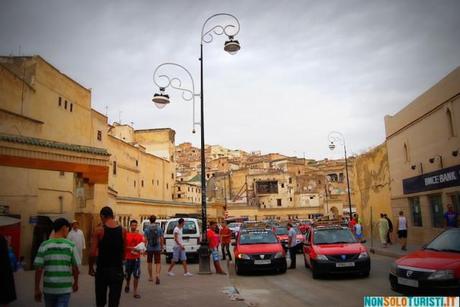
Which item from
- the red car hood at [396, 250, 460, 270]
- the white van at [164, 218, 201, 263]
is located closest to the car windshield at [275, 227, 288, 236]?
the white van at [164, 218, 201, 263]

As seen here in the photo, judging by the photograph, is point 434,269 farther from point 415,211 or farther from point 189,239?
point 415,211

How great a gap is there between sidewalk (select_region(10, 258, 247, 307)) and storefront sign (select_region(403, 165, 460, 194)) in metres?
11.7

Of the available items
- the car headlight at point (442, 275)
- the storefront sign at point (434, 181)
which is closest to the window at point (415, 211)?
the storefront sign at point (434, 181)

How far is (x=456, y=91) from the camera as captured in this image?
17.7 meters

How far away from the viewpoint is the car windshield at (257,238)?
15.8m

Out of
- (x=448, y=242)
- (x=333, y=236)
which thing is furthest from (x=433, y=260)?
(x=333, y=236)

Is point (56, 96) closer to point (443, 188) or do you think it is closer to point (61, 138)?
point (61, 138)

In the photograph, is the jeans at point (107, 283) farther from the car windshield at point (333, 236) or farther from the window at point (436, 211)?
the window at point (436, 211)

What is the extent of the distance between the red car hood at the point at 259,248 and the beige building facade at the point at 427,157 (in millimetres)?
9160

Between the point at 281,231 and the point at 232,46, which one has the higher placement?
the point at 232,46

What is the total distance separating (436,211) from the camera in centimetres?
2048

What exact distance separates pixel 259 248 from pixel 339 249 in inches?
132

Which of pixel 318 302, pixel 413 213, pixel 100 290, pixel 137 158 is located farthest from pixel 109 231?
pixel 137 158

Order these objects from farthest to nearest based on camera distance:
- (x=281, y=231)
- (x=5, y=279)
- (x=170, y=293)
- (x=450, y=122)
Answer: (x=281, y=231)
(x=450, y=122)
(x=170, y=293)
(x=5, y=279)
